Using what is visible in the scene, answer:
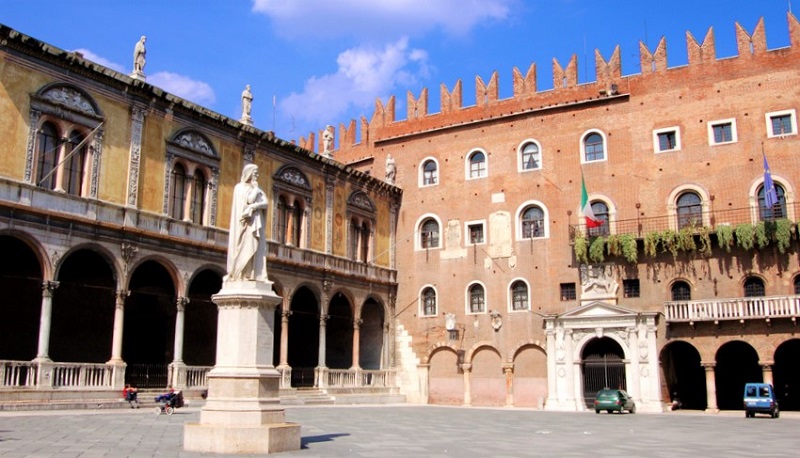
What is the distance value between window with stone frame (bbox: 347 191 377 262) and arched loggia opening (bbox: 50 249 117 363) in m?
9.52

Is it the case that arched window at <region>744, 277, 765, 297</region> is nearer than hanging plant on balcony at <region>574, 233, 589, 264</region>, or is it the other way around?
arched window at <region>744, 277, 765, 297</region>

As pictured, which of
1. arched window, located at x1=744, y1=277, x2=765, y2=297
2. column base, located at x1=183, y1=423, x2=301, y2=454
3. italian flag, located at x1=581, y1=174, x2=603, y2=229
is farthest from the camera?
italian flag, located at x1=581, y1=174, x2=603, y2=229

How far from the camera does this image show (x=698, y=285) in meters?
26.4

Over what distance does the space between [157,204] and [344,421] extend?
8.94m

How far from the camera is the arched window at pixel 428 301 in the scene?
3148 cm

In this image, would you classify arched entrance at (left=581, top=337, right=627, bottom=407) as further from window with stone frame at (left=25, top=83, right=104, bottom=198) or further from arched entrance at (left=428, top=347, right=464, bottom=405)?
window with stone frame at (left=25, top=83, right=104, bottom=198)

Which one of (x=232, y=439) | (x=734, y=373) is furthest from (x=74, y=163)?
(x=734, y=373)

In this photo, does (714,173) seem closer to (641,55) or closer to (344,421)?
(641,55)

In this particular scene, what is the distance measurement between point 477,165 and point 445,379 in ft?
28.6

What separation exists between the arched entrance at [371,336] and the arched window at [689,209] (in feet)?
40.4

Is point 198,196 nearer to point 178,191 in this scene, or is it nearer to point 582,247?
point 178,191

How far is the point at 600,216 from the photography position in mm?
28828

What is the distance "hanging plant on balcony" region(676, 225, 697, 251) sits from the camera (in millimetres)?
26219

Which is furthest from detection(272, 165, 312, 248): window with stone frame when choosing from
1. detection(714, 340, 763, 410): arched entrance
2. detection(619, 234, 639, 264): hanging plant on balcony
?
detection(714, 340, 763, 410): arched entrance
